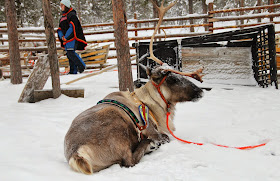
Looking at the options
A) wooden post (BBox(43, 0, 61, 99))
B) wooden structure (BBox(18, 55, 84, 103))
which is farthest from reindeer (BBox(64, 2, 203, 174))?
wooden structure (BBox(18, 55, 84, 103))

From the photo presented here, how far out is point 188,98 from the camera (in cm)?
316

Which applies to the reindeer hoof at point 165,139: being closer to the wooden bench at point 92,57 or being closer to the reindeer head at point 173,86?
the reindeer head at point 173,86

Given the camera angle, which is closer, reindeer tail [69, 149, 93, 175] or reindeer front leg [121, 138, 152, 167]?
reindeer tail [69, 149, 93, 175]

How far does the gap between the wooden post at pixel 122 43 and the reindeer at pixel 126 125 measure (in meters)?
1.73

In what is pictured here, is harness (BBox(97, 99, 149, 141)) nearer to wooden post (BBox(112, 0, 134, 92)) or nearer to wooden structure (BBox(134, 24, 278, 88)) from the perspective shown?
wooden post (BBox(112, 0, 134, 92))

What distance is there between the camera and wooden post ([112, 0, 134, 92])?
5.09 metres

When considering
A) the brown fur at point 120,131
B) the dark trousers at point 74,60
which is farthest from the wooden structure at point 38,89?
the brown fur at point 120,131

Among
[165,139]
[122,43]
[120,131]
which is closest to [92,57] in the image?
[122,43]

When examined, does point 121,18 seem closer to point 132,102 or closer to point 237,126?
point 132,102

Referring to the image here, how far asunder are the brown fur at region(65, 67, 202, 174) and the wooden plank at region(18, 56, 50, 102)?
10.8 ft

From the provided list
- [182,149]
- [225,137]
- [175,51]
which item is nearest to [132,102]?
[182,149]

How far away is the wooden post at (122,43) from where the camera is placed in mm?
5086

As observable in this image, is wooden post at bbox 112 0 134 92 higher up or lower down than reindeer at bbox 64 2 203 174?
higher up

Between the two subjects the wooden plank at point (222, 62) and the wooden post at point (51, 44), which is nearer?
the wooden post at point (51, 44)
